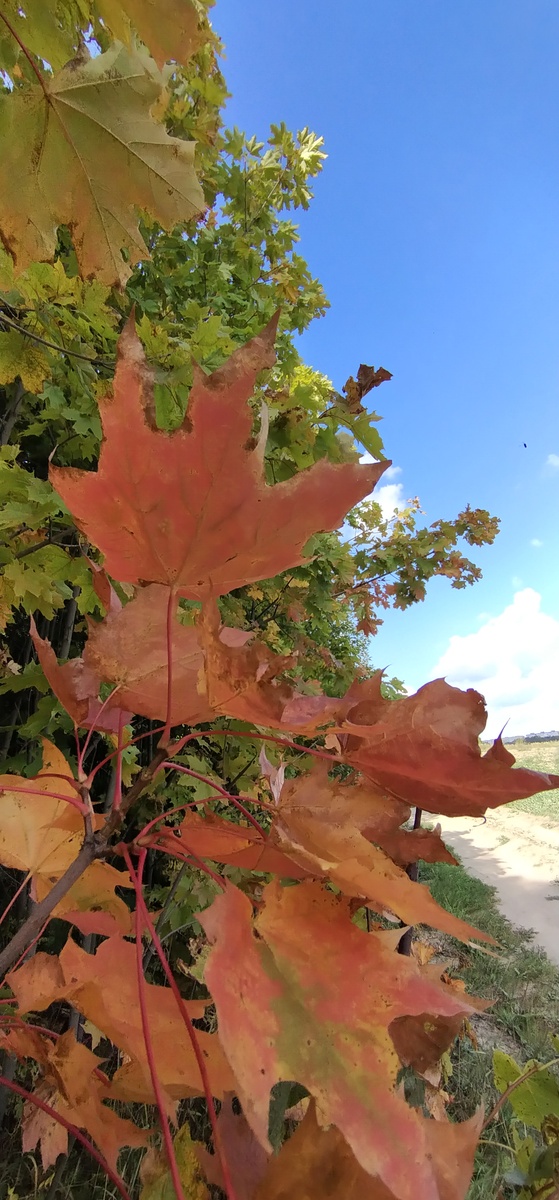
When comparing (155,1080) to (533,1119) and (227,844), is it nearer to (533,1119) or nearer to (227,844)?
(227,844)

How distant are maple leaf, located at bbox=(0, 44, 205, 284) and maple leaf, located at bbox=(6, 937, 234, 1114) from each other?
1.69ft

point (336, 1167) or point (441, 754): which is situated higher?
point (441, 754)

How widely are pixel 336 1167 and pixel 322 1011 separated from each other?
10 cm

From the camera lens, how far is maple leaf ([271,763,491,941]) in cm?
25

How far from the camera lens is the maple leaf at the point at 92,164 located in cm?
44

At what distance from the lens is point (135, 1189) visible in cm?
130

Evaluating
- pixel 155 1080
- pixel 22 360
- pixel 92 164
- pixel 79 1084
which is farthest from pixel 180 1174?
pixel 22 360

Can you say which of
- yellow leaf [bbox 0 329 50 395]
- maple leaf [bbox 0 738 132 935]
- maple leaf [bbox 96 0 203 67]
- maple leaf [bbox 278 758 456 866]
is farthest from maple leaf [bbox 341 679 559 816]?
yellow leaf [bbox 0 329 50 395]

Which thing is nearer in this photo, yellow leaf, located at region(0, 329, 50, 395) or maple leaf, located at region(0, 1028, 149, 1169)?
maple leaf, located at region(0, 1028, 149, 1169)

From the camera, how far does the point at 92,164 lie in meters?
0.47

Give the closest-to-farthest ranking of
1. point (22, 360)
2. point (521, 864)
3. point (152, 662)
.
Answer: point (152, 662)
point (22, 360)
point (521, 864)

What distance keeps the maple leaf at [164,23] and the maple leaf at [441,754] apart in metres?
0.49

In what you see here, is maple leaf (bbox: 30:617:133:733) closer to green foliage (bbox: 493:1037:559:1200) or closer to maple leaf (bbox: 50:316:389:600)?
maple leaf (bbox: 50:316:389:600)

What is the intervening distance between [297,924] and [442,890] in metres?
3.96
